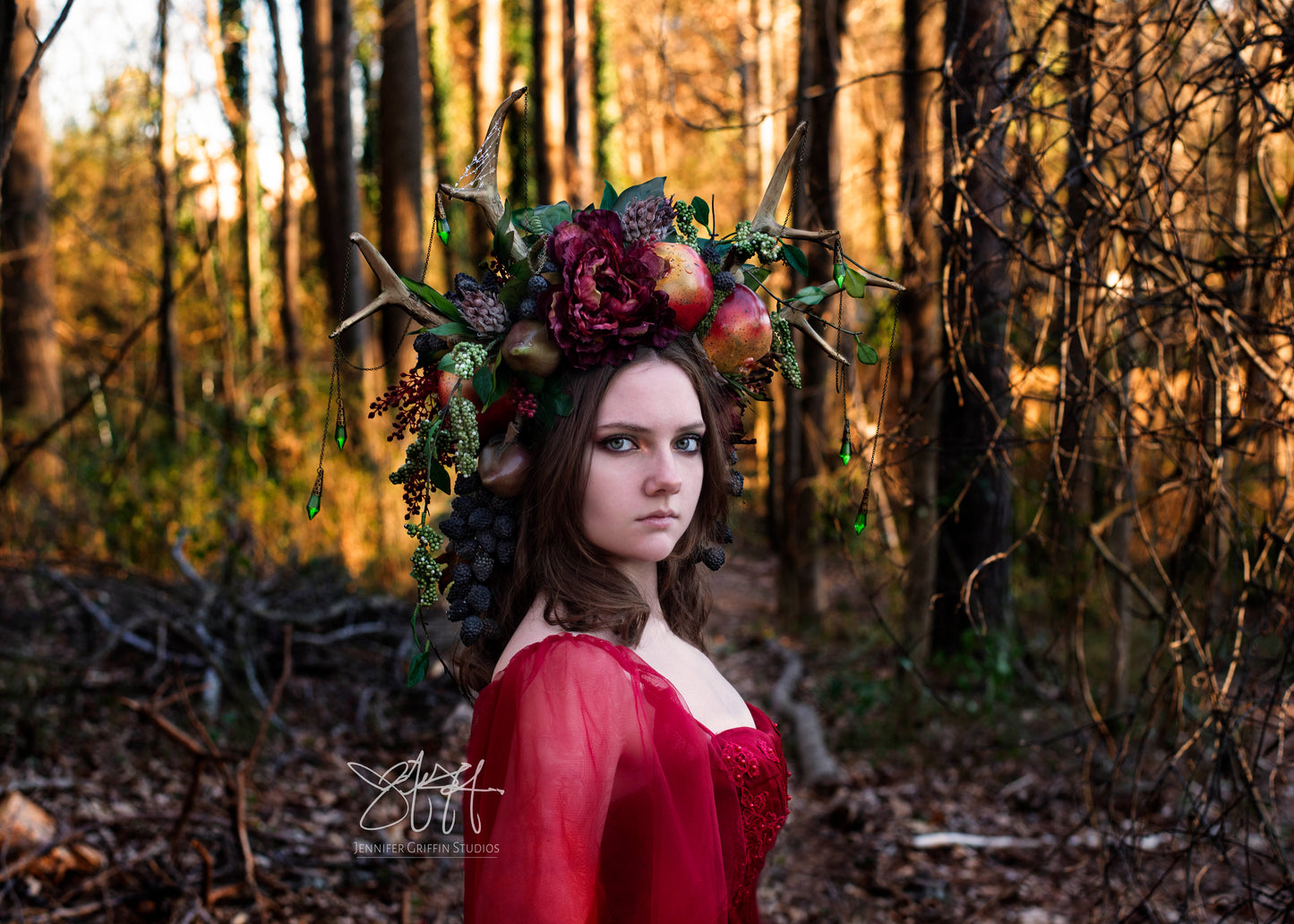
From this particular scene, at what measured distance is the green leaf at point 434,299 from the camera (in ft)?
5.87

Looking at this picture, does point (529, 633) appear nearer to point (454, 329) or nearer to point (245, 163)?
point (454, 329)

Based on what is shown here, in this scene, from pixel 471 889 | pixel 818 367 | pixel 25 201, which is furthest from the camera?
pixel 25 201

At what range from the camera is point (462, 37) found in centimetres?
1961

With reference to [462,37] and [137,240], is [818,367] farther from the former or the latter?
[462,37]

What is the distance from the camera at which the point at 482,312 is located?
181cm

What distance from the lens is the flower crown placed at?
1.75 m

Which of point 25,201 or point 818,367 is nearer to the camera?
point 818,367

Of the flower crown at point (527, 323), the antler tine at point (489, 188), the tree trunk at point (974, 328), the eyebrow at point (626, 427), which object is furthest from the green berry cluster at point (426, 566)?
the tree trunk at point (974, 328)

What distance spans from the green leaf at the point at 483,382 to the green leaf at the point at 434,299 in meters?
0.17

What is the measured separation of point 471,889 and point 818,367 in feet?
18.6

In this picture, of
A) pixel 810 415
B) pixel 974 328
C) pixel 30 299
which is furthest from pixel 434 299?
pixel 30 299

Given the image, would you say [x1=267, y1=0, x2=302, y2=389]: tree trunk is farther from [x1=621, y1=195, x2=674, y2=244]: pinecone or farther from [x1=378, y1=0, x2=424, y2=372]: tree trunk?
[x1=621, y1=195, x2=674, y2=244]: pinecone

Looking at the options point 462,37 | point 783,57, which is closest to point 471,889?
point 783,57

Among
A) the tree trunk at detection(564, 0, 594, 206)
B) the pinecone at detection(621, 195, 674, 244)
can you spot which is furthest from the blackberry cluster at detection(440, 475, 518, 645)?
the tree trunk at detection(564, 0, 594, 206)
